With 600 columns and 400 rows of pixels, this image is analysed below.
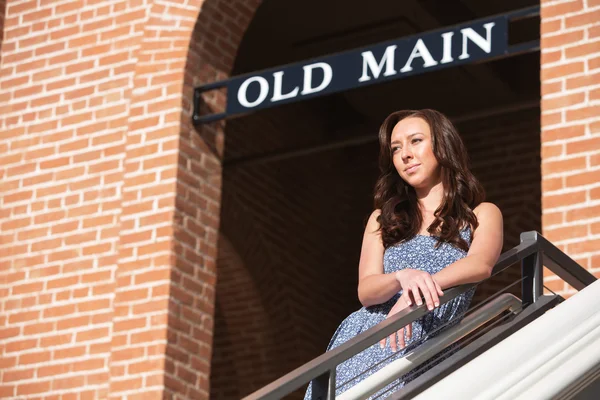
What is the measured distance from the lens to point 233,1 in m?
7.56

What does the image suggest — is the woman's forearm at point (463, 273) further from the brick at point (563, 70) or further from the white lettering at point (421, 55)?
the white lettering at point (421, 55)

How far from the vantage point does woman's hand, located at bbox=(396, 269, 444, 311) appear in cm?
334

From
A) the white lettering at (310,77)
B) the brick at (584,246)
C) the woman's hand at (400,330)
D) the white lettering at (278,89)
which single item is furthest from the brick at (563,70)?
the woman's hand at (400,330)

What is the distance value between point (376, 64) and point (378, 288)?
3.31 m

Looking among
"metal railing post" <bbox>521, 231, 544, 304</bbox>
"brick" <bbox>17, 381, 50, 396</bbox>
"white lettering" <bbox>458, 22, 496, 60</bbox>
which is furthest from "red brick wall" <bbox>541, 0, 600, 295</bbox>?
"brick" <bbox>17, 381, 50, 396</bbox>

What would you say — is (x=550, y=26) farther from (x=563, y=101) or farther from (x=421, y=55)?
(x=421, y=55)

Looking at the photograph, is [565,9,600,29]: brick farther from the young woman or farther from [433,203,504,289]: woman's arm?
[433,203,504,289]: woman's arm

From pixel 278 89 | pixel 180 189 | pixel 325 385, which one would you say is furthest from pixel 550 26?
pixel 325 385

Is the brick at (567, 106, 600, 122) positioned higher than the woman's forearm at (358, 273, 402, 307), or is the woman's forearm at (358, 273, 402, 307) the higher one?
the brick at (567, 106, 600, 122)

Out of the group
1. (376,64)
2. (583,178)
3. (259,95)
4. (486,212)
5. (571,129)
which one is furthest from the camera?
(259,95)

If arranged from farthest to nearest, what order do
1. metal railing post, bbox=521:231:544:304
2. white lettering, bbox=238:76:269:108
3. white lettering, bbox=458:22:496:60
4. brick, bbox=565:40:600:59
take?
white lettering, bbox=238:76:269:108, white lettering, bbox=458:22:496:60, brick, bbox=565:40:600:59, metal railing post, bbox=521:231:544:304

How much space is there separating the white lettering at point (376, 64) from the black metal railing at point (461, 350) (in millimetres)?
2534

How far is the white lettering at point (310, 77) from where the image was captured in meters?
6.84

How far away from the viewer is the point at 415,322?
3.57 meters
